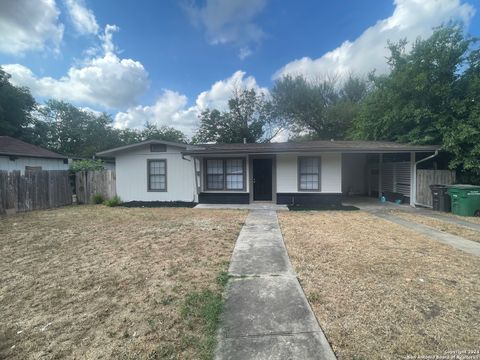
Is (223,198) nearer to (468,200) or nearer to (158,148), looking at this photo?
(158,148)

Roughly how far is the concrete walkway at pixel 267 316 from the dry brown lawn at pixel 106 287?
0.34m

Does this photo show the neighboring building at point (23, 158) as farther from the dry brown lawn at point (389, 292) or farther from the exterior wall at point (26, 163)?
the dry brown lawn at point (389, 292)

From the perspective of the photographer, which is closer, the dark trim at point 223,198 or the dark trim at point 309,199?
the dark trim at point 309,199

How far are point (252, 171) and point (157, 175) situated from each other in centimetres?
487

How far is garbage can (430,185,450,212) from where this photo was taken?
9.64 meters

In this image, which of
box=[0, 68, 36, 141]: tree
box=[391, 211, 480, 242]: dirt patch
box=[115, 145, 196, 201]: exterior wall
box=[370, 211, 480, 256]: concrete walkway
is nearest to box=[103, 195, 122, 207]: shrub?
box=[115, 145, 196, 201]: exterior wall

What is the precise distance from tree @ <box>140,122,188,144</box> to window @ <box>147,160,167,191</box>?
2926 centimetres

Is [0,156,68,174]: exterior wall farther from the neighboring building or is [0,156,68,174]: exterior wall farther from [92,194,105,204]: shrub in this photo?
[92,194,105,204]: shrub

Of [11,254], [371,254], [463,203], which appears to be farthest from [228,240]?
[463,203]

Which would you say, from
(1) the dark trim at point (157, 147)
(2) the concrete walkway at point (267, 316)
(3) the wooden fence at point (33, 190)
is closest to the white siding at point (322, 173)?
(1) the dark trim at point (157, 147)

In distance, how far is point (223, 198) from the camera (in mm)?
11898

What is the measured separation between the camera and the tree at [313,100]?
2709 cm

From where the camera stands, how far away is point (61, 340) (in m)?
2.52

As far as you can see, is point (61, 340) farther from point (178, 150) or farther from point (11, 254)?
point (178, 150)
